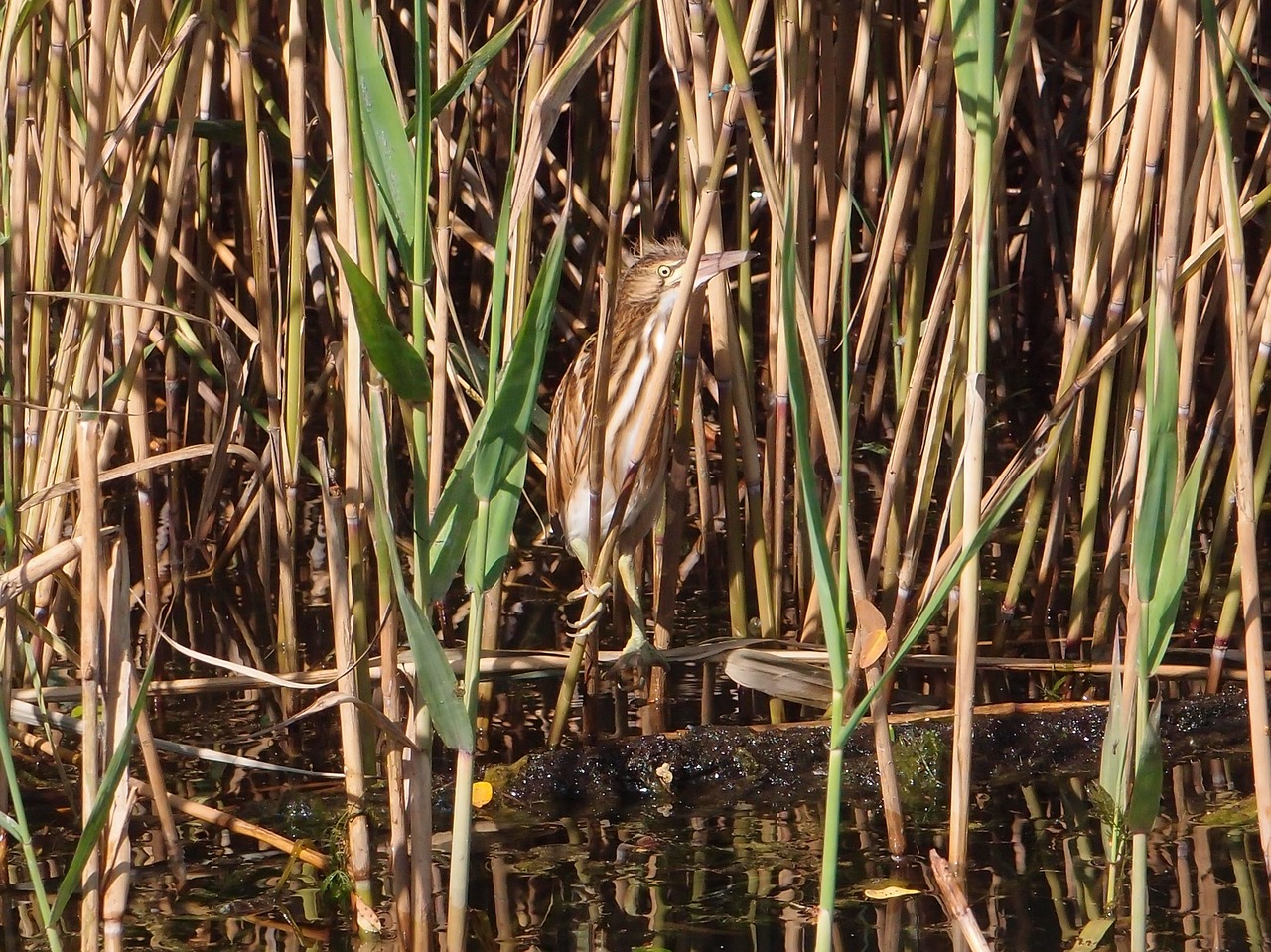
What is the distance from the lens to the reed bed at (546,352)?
1.37 m

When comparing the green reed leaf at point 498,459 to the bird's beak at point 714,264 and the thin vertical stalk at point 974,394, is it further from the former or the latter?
the bird's beak at point 714,264

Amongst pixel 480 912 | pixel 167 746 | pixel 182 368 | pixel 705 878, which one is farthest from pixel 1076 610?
pixel 182 368

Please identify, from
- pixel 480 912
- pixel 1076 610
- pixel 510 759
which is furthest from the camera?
pixel 1076 610

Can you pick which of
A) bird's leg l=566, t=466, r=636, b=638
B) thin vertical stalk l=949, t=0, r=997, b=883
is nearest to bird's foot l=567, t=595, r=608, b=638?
bird's leg l=566, t=466, r=636, b=638

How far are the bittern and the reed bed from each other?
100 millimetres

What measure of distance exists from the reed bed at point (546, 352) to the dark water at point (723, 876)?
0.23ft

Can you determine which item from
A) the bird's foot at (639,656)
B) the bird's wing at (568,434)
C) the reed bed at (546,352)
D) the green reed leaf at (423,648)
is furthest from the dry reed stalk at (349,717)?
the bird's wing at (568,434)

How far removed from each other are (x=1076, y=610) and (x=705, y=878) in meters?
0.97

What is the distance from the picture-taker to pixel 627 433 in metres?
2.46

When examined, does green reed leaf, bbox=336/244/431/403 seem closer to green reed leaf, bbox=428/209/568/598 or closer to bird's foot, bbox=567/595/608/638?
green reed leaf, bbox=428/209/568/598

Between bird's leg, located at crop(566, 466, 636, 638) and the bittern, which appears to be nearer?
bird's leg, located at crop(566, 466, 636, 638)

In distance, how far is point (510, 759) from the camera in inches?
90.0

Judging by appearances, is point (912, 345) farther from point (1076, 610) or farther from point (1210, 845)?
point (1210, 845)

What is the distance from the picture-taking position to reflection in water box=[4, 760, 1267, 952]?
1.71 metres
